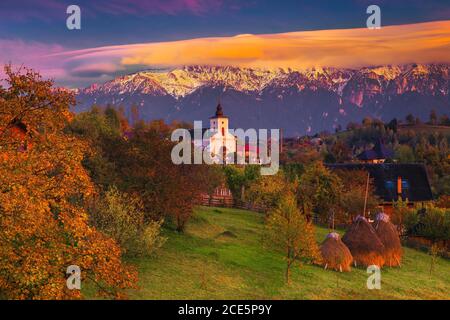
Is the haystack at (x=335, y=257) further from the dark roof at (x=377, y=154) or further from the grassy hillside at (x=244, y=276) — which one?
the dark roof at (x=377, y=154)

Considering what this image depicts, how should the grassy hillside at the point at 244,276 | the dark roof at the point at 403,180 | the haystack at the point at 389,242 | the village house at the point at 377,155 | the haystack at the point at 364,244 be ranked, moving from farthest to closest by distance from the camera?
1. the village house at the point at 377,155
2. the dark roof at the point at 403,180
3. the haystack at the point at 389,242
4. the haystack at the point at 364,244
5. the grassy hillside at the point at 244,276

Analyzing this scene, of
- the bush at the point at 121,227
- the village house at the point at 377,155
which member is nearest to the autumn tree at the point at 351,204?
the bush at the point at 121,227

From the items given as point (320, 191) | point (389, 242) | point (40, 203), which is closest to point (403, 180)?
point (320, 191)

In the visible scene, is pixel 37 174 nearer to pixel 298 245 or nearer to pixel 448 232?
pixel 298 245

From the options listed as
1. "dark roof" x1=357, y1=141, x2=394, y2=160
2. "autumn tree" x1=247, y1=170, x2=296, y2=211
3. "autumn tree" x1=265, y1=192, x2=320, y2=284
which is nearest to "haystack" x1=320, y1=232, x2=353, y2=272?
"autumn tree" x1=265, y1=192, x2=320, y2=284

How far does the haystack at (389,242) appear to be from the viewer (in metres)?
39.3

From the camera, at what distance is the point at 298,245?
31.1 metres

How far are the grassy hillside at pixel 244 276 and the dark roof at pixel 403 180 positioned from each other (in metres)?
29.5

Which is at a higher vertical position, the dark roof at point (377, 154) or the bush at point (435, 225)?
the dark roof at point (377, 154)

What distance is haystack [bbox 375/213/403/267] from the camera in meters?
39.3

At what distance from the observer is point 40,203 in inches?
706

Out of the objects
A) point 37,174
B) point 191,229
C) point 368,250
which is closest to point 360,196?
point 368,250

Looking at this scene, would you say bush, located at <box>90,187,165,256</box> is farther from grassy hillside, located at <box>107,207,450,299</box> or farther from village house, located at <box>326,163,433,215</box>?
village house, located at <box>326,163,433,215</box>
